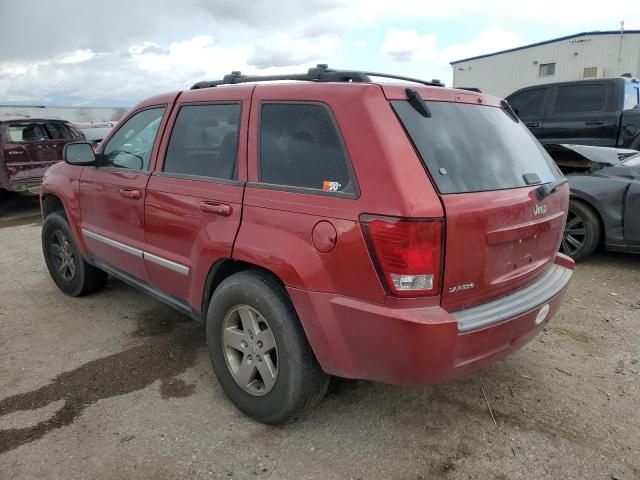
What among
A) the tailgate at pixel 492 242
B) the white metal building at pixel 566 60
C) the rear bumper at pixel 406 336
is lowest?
the rear bumper at pixel 406 336

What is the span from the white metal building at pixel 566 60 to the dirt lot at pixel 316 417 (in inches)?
1029

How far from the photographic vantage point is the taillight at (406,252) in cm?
202

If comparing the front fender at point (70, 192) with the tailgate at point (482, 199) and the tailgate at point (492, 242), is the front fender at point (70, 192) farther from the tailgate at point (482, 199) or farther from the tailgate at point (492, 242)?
the tailgate at point (492, 242)

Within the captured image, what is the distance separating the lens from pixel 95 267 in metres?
4.49

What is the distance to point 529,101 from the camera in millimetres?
9023

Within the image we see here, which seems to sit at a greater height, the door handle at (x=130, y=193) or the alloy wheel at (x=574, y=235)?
the door handle at (x=130, y=193)

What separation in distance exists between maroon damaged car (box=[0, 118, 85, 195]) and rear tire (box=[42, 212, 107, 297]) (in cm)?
517

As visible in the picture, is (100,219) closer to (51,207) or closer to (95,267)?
(95,267)

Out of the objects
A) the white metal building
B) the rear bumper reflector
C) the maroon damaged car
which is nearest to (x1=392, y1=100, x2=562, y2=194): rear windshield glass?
the rear bumper reflector

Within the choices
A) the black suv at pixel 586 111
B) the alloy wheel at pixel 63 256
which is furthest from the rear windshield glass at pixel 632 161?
the alloy wheel at pixel 63 256

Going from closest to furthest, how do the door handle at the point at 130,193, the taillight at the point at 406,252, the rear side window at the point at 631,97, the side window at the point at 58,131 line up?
the taillight at the point at 406,252 → the door handle at the point at 130,193 → the rear side window at the point at 631,97 → the side window at the point at 58,131

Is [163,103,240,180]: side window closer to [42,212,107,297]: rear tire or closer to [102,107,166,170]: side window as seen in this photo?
[102,107,166,170]: side window

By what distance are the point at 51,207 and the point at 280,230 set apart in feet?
11.1

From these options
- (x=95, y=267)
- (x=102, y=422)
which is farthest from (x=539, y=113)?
(x=102, y=422)
